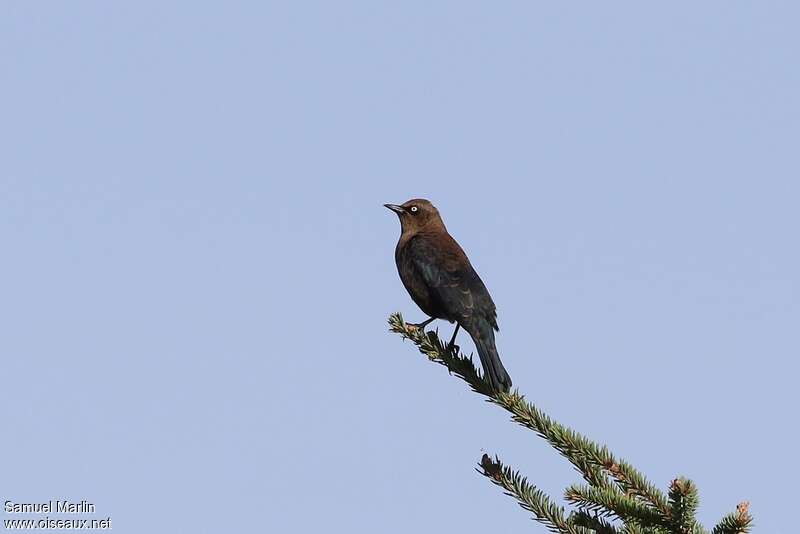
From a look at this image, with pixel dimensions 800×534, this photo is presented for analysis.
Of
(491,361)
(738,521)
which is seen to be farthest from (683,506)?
(491,361)

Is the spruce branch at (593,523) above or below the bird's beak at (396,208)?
below

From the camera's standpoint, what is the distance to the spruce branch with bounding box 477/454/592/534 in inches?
180

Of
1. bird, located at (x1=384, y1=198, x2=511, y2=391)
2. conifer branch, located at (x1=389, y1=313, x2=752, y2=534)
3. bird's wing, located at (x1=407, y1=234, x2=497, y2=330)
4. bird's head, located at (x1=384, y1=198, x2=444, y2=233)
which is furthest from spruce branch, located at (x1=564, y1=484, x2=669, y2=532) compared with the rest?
bird's head, located at (x1=384, y1=198, x2=444, y2=233)

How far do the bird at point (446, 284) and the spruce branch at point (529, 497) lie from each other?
10.7ft

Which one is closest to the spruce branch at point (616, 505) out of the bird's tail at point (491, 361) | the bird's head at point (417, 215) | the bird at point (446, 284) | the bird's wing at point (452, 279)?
the bird's tail at point (491, 361)

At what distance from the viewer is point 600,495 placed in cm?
440

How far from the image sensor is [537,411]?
215 inches

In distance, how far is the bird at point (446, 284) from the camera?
9.41m

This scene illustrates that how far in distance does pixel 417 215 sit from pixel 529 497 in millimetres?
7839

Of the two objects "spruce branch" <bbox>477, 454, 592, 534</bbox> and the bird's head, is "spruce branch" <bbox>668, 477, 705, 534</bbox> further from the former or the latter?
the bird's head

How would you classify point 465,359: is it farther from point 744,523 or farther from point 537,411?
point 744,523

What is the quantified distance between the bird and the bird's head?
0.12 metres

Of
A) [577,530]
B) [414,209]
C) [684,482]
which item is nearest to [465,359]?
[577,530]

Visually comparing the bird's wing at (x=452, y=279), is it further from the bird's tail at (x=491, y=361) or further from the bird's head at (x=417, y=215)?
the bird's head at (x=417, y=215)
